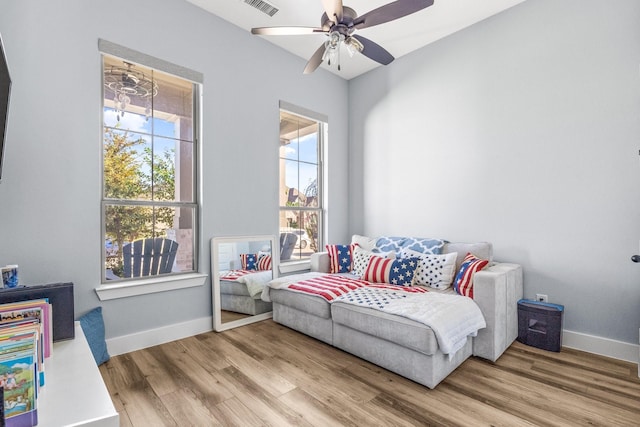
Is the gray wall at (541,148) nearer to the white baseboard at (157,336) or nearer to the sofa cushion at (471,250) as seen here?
the sofa cushion at (471,250)

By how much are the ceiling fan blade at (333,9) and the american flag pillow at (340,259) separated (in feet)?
7.72

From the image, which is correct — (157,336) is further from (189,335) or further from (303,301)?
(303,301)

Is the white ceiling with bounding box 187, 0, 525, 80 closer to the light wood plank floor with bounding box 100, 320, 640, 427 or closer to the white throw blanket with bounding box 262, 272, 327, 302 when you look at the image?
the white throw blanket with bounding box 262, 272, 327, 302

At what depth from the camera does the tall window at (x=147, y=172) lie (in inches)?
100

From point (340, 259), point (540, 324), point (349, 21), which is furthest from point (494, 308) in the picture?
point (349, 21)

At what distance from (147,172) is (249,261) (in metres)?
1.30

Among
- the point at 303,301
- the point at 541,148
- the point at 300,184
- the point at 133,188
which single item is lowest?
the point at 303,301

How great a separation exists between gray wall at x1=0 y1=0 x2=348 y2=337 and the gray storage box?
8.58ft

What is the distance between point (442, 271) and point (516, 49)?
7.27ft

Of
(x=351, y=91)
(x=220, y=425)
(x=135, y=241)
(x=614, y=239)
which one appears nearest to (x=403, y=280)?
(x=614, y=239)

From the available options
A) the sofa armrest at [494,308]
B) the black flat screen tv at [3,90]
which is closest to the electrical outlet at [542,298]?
the sofa armrest at [494,308]

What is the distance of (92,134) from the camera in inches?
93.6

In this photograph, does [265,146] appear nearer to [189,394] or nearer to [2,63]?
[2,63]

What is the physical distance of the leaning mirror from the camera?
119 inches
